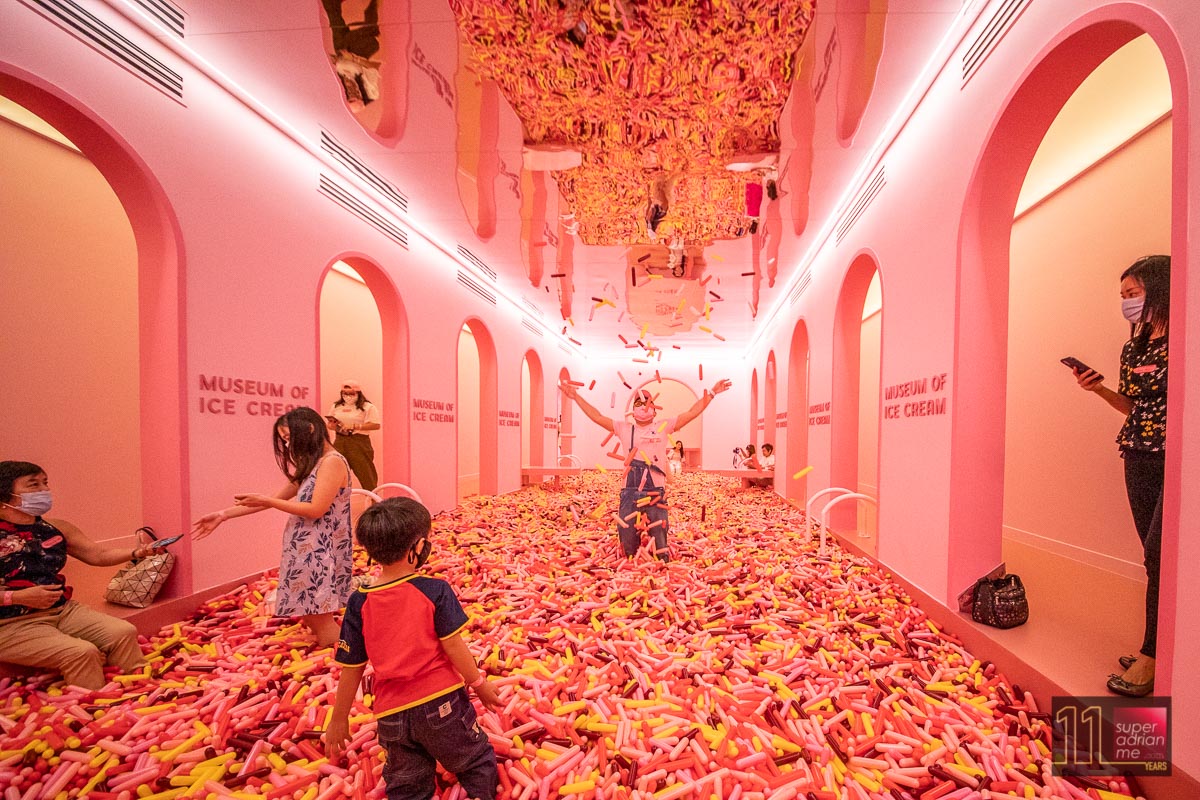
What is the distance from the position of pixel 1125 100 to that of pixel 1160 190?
2.95ft

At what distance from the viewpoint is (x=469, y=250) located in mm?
8211

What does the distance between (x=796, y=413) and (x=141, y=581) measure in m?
9.11

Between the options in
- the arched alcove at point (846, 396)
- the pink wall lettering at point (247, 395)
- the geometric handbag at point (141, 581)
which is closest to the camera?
the geometric handbag at point (141, 581)

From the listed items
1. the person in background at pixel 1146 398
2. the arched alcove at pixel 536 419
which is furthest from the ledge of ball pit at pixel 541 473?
the person in background at pixel 1146 398

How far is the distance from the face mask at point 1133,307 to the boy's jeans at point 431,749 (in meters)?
3.69

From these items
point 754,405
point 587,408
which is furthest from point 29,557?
point 754,405

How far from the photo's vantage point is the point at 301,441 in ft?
9.94

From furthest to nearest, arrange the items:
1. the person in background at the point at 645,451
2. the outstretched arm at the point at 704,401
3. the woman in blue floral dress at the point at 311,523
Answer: the person in background at the point at 645,451 < the outstretched arm at the point at 704,401 < the woman in blue floral dress at the point at 311,523

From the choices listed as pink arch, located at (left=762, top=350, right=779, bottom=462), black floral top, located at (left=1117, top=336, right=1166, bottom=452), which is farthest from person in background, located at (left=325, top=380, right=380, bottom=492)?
pink arch, located at (left=762, top=350, right=779, bottom=462)

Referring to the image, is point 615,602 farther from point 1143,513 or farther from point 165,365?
point 165,365

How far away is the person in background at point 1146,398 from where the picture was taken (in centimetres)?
232

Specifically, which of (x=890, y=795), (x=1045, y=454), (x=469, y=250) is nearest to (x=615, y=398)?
(x=469, y=250)

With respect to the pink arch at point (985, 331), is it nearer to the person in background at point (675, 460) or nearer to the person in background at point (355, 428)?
the person in background at point (355, 428)

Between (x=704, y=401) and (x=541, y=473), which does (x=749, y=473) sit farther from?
(x=704, y=401)
